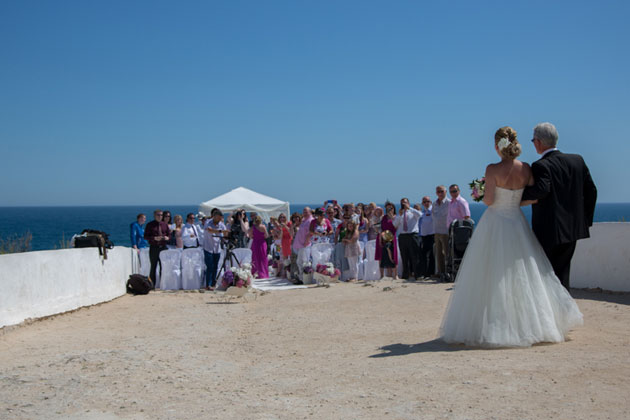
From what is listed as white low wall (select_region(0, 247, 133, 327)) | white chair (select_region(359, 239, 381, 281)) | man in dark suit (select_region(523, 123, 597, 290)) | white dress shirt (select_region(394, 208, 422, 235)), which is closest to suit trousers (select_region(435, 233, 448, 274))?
white dress shirt (select_region(394, 208, 422, 235))

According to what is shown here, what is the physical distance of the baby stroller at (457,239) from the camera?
41.7 ft

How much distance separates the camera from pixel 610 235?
35.4 feet

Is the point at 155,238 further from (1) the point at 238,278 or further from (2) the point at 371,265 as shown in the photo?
(2) the point at 371,265

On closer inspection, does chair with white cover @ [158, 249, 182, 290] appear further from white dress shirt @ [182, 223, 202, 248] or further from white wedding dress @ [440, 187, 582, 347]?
white wedding dress @ [440, 187, 582, 347]

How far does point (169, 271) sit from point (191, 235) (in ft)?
3.71

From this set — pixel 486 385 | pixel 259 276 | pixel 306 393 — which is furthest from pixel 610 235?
pixel 259 276

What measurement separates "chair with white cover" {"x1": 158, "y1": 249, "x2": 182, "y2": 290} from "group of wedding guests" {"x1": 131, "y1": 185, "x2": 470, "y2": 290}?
0.63 ft

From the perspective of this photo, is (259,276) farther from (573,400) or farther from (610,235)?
(573,400)

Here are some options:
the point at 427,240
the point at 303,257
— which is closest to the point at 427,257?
the point at 427,240

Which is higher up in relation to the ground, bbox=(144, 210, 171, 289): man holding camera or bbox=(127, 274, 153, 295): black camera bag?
bbox=(144, 210, 171, 289): man holding camera

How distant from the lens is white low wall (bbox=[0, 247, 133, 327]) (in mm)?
8977

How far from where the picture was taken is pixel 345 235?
50.8 feet

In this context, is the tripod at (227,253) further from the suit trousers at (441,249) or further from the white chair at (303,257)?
the suit trousers at (441,249)

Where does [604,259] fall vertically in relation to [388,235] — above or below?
below
